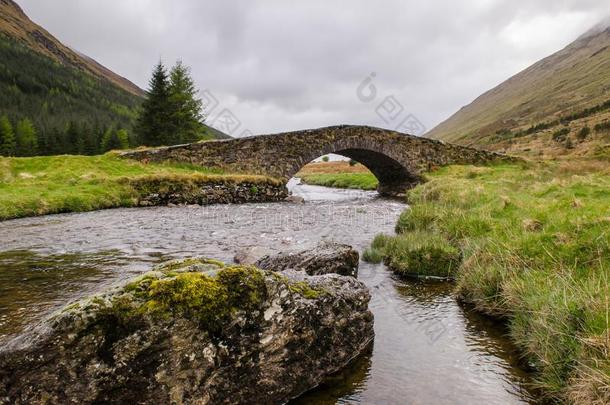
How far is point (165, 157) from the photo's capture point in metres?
27.3

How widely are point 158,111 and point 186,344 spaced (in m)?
43.8

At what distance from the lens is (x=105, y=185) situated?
71.1 ft

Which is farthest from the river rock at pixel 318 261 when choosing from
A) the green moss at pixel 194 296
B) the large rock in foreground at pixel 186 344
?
the green moss at pixel 194 296

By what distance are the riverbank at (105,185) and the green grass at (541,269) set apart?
13.7m

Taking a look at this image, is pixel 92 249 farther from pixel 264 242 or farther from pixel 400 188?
pixel 400 188

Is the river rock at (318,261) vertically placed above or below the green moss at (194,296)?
below

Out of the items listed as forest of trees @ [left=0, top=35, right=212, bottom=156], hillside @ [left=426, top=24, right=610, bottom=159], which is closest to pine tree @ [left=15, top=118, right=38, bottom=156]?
forest of trees @ [left=0, top=35, right=212, bottom=156]

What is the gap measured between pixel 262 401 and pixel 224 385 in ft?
1.62

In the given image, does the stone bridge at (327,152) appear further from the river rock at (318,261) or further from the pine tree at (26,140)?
the pine tree at (26,140)

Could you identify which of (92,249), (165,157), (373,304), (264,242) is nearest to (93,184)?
(165,157)

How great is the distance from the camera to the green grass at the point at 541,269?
4379mm

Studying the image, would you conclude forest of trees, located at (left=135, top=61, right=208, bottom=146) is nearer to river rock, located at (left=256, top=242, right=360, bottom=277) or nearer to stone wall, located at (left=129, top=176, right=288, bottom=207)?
stone wall, located at (left=129, top=176, right=288, bottom=207)

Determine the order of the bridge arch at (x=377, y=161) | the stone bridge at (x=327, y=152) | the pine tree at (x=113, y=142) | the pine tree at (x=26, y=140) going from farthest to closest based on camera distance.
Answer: the pine tree at (x=26, y=140) < the pine tree at (x=113, y=142) < the bridge arch at (x=377, y=161) < the stone bridge at (x=327, y=152)

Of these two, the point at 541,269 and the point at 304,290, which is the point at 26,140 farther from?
the point at 541,269
